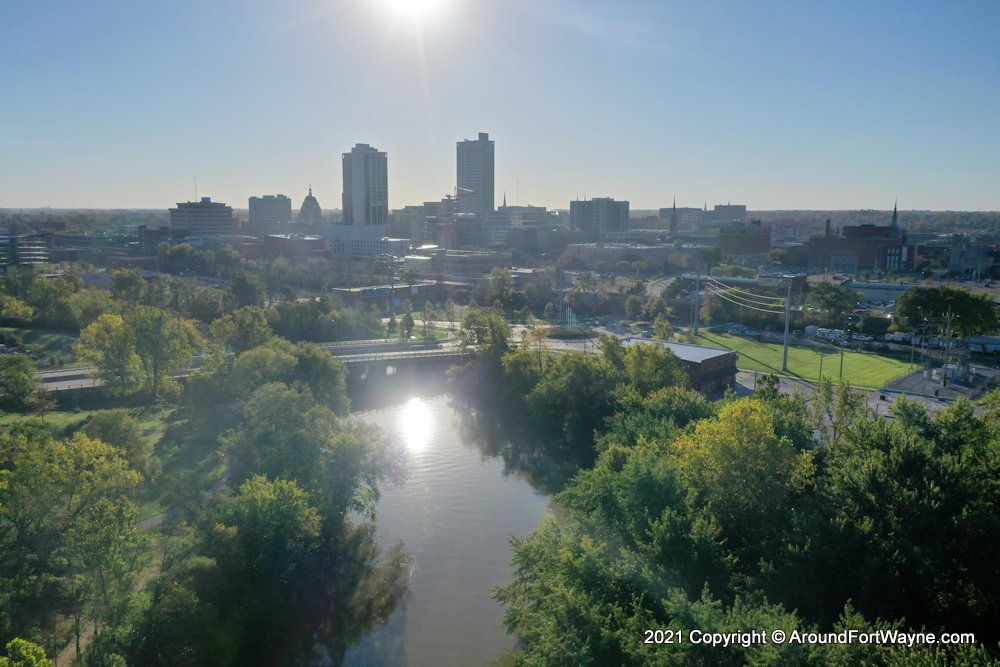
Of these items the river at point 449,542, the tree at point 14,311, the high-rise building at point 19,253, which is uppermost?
the high-rise building at point 19,253

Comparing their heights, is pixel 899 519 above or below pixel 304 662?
above

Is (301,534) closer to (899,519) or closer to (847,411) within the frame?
(899,519)

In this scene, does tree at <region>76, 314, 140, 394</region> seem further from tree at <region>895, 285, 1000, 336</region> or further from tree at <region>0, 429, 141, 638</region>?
tree at <region>895, 285, 1000, 336</region>

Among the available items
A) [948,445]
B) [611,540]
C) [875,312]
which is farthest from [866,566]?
[875,312]

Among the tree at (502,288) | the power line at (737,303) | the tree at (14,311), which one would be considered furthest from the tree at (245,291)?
the power line at (737,303)

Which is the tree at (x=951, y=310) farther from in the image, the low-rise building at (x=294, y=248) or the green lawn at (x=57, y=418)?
the low-rise building at (x=294, y=248)

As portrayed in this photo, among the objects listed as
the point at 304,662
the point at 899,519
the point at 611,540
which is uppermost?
the point at 899,519

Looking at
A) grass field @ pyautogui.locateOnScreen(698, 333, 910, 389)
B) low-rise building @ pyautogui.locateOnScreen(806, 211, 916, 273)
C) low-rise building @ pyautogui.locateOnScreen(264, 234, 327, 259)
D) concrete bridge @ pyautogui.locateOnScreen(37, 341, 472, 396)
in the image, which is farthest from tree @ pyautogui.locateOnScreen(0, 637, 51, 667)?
low-rise building @ pyautogui.locateOnScreen(806, 211, 916, 273)
